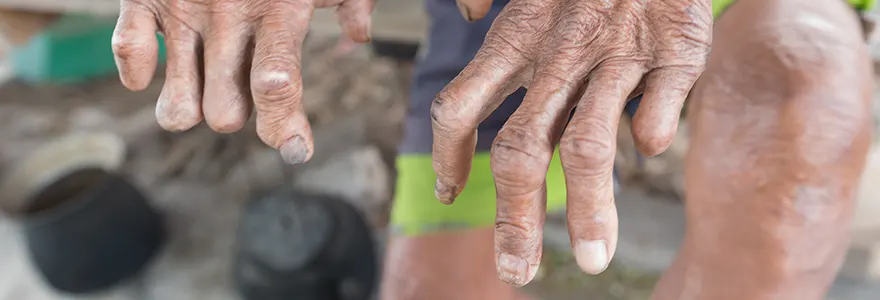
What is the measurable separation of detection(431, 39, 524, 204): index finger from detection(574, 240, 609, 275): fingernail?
0.31ft

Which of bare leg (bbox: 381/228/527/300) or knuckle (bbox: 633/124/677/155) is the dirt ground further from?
knuckle (bbox: 633/124/677/155)

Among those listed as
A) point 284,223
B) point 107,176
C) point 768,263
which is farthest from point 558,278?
point 107,176

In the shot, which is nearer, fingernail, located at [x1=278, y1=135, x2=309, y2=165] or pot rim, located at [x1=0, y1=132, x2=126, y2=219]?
fingernail, located at [x1=278, y1=135, x2=309, y2=165]

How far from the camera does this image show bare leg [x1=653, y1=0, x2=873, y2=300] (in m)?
0.52

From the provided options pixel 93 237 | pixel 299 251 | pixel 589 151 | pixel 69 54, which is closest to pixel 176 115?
pixel 589 151

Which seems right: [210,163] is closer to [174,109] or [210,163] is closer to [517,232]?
[174,109]

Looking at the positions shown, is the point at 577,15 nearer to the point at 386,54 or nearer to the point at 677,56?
the point at 677,56

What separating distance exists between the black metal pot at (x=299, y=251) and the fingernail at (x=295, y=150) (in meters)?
0.64

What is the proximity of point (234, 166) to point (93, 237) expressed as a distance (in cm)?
36

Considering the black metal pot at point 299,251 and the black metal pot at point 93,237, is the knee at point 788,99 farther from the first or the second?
the black metal pot at point 93,237

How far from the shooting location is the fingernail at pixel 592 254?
0.39m

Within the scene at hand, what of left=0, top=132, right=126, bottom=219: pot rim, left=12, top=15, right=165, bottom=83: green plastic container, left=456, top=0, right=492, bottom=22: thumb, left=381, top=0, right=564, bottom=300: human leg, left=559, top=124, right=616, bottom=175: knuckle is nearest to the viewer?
left=559, top=124, right=616, bottom=175: knuckle

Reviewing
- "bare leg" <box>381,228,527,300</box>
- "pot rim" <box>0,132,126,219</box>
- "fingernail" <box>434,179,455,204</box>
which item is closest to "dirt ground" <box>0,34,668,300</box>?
"pot rim" <box>0,132,126,219</box>

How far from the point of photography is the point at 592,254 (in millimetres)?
392
